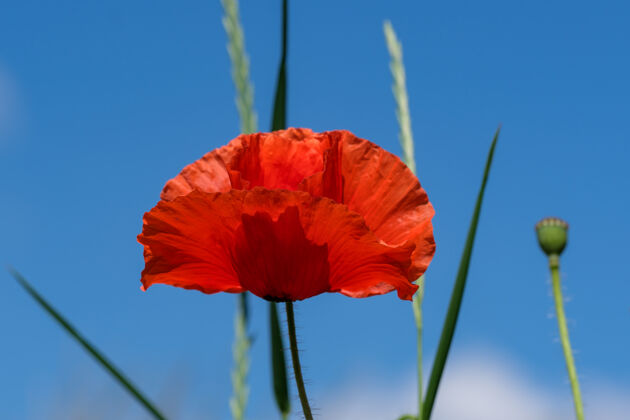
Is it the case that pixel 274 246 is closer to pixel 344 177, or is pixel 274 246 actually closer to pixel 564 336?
pixel 344 177

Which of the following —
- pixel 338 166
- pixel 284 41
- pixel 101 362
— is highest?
pixel 284 41

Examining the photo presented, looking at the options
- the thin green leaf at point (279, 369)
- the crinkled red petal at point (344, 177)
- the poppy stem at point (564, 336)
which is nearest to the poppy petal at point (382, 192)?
the crinkled red petal at point (344, 177)

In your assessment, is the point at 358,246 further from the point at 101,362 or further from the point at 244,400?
the point at 244,400

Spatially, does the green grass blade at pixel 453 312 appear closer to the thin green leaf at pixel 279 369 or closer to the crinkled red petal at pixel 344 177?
the crinkled red petal at pixel 344 177

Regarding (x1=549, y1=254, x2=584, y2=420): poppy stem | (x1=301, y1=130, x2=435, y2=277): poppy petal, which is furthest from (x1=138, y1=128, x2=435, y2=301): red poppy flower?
(x1=549, y1=254, x2=584, y2=420): poppy stem

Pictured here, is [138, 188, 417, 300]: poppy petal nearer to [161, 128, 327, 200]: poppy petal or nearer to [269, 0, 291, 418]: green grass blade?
[161, 128, 327, 200]: poppy petal

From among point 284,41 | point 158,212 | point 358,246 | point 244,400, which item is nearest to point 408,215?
point 358,246

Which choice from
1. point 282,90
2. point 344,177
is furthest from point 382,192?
point 282,90
